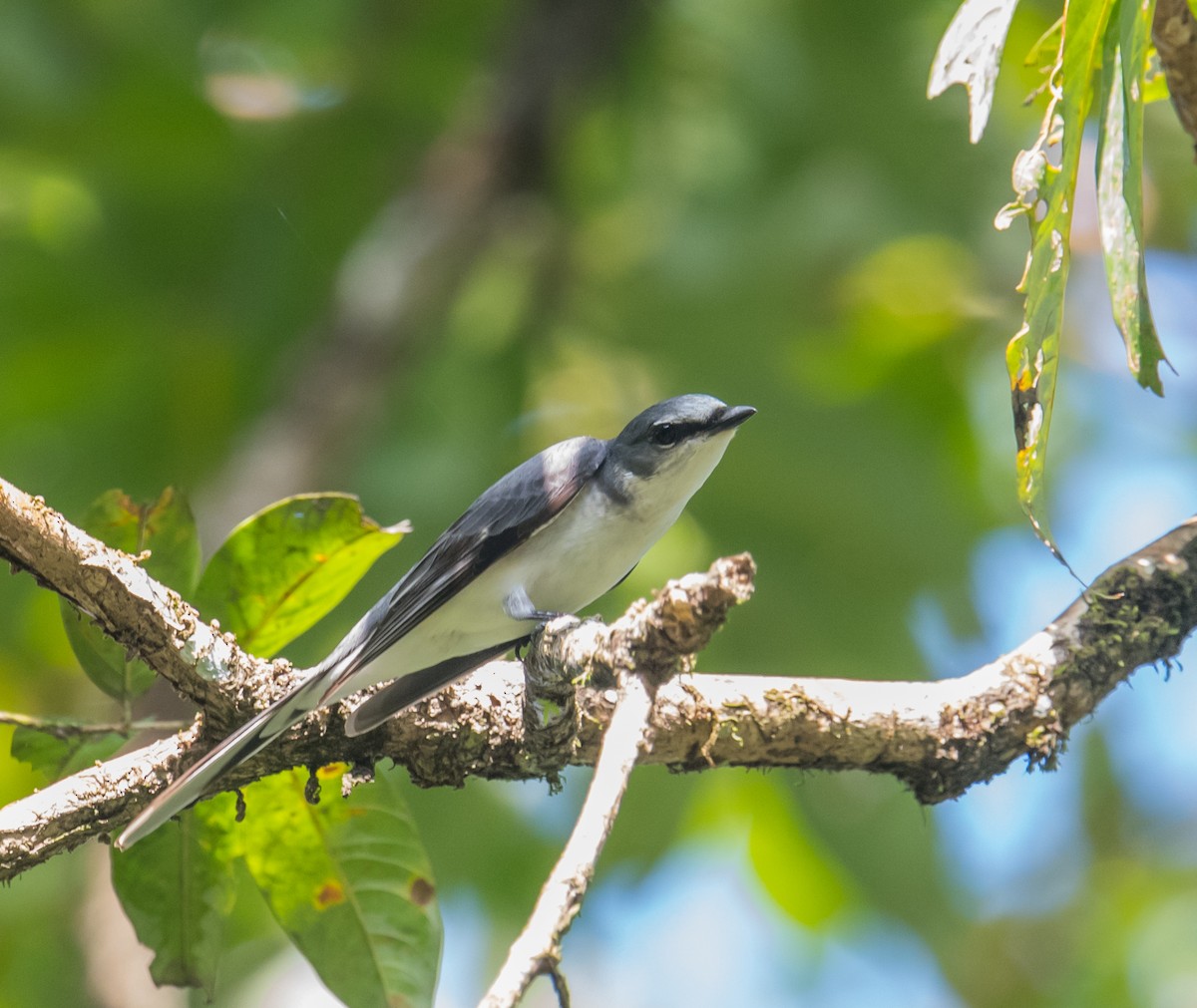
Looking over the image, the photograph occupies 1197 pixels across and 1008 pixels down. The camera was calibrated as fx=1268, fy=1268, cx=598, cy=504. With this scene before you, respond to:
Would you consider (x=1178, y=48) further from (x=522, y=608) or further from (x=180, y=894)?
(x=180, y=894)

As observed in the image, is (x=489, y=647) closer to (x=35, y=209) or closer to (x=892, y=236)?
(x=892, y=236)

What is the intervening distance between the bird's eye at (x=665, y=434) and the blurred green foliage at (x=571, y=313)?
190 cm

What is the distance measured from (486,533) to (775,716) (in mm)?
1213

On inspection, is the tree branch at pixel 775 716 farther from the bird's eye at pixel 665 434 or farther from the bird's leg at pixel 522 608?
the bird's eye at pixel 665 434

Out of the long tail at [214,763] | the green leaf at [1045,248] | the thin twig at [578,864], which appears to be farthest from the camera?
the long tail at [214,763]

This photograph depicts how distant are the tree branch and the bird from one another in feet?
1.48

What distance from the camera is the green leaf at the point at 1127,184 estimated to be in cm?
210

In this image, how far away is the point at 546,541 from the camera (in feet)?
13.0

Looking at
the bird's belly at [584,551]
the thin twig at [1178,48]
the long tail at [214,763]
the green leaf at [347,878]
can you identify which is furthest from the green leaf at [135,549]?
the thin twig at [1178,48]

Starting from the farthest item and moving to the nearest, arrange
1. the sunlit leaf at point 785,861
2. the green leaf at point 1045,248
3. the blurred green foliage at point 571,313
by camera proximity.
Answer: the sunlit leaf at point 785,861
the blurred green foliage at point 571,313
the green leaf at point 1045,248

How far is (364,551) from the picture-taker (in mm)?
3193

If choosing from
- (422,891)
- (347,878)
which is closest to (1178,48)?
(422,891)

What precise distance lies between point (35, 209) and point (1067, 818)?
22.9ft

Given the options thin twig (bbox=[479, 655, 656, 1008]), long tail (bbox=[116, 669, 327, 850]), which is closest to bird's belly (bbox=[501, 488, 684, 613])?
long tail (bbox=[116, 669, 327, 850])
